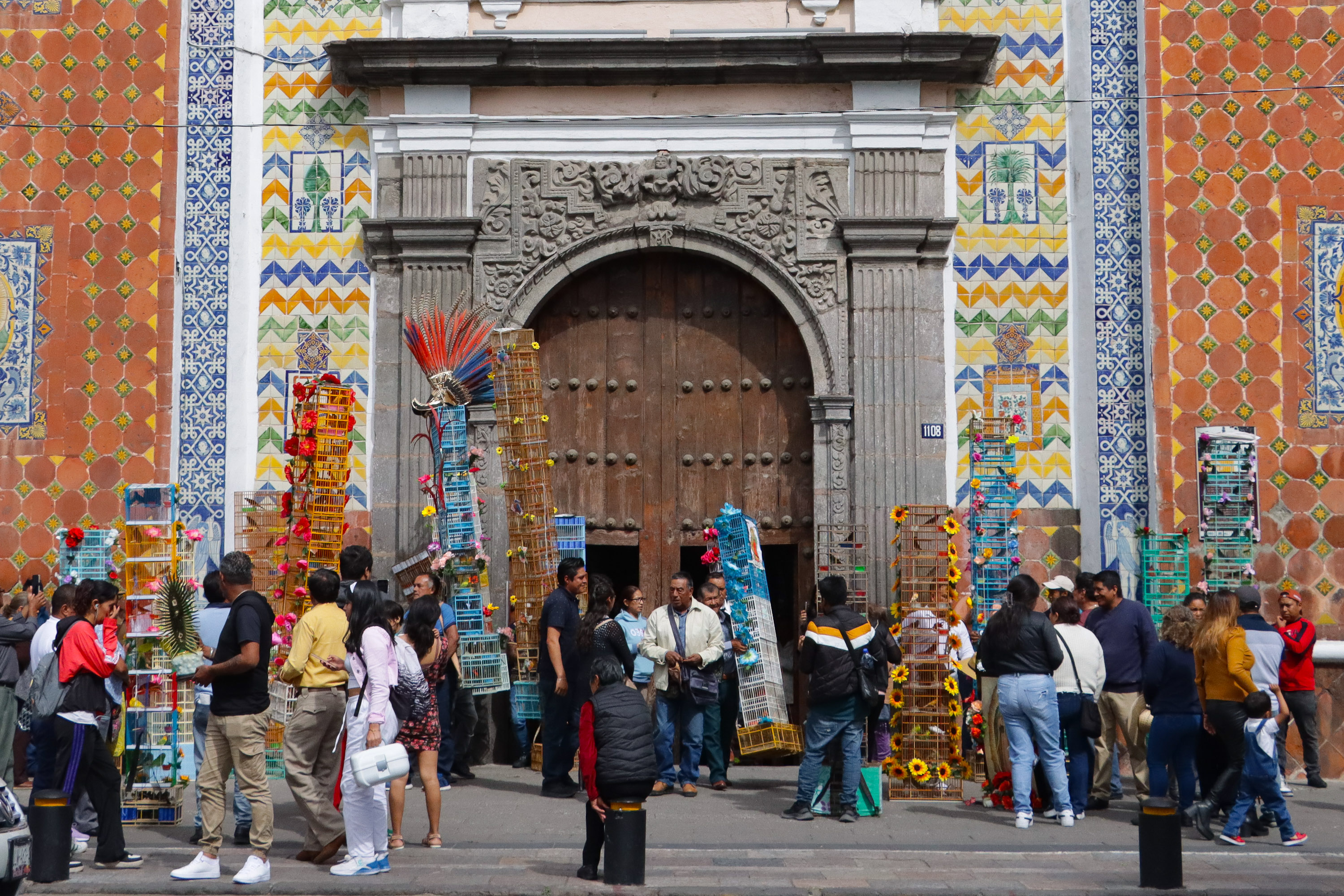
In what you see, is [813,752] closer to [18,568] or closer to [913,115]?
[913,115]

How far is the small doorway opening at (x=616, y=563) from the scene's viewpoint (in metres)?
12.4

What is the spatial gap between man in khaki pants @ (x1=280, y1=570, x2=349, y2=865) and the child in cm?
503

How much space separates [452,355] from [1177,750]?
595cm

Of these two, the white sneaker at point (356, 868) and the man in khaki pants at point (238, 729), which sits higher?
the man in khaki pants at point (238, 729)

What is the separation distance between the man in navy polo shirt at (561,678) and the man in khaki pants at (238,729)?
257 centimetres

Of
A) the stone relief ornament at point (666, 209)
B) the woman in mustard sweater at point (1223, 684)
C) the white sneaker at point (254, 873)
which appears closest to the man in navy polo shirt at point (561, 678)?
the white sneaker at point (254, 873)

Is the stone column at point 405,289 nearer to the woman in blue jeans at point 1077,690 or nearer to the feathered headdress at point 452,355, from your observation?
the feathered headdress at point 452,355

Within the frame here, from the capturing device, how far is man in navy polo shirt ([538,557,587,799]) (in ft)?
32.9

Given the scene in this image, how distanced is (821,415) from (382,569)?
3.67 metres

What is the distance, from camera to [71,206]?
1211 cm

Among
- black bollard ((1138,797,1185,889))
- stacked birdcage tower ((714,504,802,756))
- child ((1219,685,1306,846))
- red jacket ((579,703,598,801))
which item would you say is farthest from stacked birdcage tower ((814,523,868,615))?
red jacket ((579,703,598,801))

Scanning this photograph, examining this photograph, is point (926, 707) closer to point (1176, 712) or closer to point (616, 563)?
point (1176, 712)

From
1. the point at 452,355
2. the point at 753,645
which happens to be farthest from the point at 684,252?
the point at 753,645

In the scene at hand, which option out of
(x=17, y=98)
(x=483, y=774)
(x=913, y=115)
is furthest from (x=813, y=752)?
(x=17, y=98)
